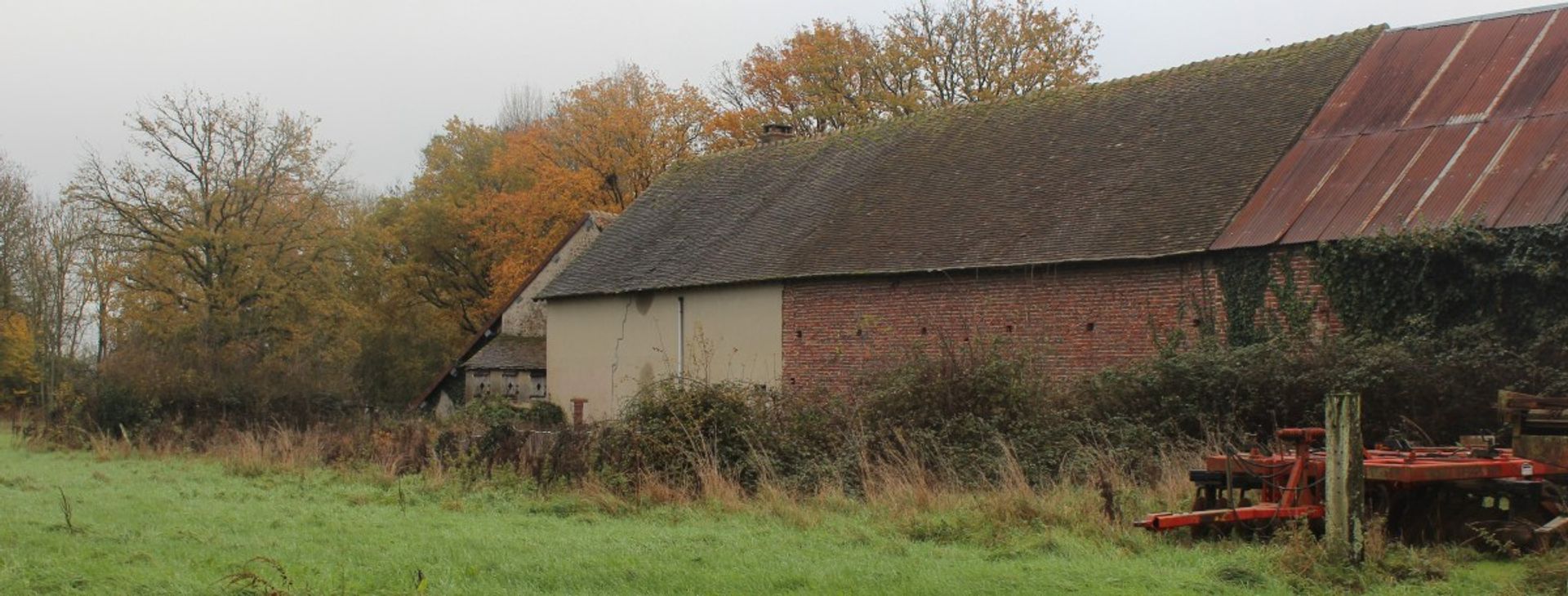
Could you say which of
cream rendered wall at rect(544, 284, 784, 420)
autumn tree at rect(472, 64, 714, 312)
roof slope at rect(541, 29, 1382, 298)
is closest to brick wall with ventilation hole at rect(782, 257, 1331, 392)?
roof slope at rect(541, 29, 1382, 298)

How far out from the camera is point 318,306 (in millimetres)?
41625

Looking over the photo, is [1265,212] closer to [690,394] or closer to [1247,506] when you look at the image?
[690,394]

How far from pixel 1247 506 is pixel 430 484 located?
8.67 meters

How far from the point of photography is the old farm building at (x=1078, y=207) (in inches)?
742

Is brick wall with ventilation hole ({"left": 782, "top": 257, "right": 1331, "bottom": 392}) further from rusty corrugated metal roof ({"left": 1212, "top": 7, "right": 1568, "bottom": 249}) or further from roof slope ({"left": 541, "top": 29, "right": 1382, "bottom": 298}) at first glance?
rusty corrugated metal roof ({"left": 1212, "top": 7, "right": 1568, "bottom": 249})

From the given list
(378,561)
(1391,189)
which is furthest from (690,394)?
(1391,189)

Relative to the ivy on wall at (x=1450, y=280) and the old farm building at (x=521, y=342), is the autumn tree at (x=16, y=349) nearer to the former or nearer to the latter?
the old farm building at (x=521, y=342)

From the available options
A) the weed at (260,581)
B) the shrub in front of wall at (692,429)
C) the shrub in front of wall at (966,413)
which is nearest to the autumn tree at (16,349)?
the shrub in front of wall at (692,429)

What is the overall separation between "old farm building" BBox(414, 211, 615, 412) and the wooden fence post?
90.8ft

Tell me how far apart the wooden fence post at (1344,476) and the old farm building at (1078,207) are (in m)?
9.77

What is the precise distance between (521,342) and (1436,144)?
2447 centimetres

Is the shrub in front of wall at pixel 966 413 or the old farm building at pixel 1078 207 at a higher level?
the old farm building at pixel 1078 207

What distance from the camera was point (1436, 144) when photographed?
1900cm

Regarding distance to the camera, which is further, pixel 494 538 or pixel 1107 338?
pixel 1107 338
